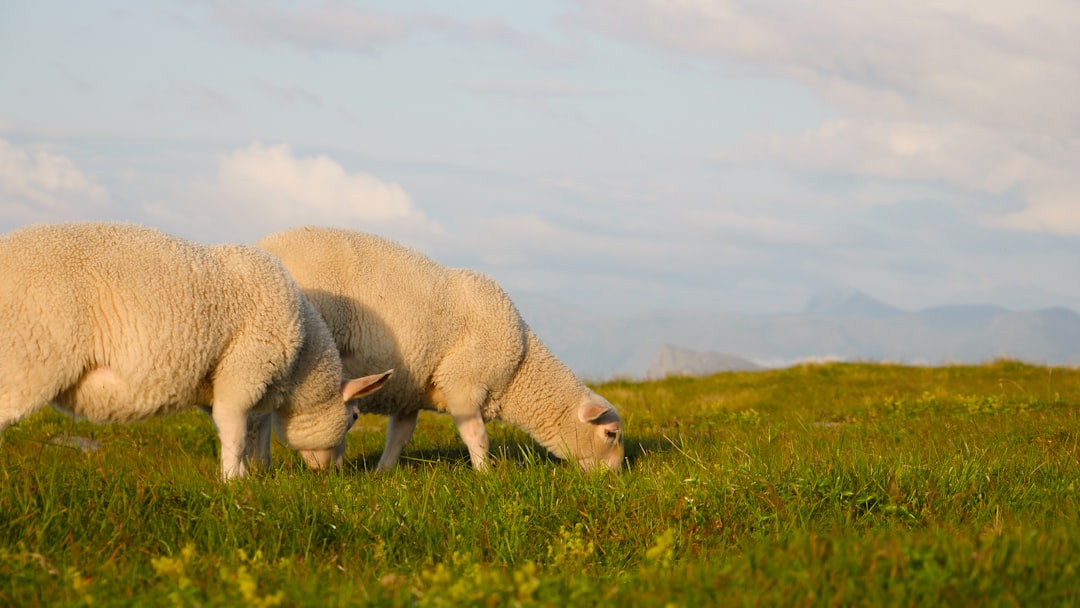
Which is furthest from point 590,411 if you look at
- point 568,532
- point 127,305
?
point 127,305

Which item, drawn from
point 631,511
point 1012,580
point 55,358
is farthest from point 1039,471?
point 55,358

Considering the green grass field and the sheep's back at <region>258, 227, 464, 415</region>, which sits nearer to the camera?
the green grass field

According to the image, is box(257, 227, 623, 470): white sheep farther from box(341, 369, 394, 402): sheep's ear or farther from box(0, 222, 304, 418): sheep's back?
box(0, 222, 304, 418): sheep's back

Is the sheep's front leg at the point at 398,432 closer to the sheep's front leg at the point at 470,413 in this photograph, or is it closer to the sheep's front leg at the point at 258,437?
the sheep's front leg at the point at 470,413

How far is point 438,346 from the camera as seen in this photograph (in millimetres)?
9508

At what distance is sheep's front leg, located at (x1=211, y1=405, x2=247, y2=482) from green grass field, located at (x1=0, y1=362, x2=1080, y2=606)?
0.39 m

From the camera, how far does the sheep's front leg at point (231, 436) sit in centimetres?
738

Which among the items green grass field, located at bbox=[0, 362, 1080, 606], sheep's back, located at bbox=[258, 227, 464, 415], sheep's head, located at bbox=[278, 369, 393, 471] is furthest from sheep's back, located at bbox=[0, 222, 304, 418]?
sheep's back, located at bbox=[258, 227, 464, 415]

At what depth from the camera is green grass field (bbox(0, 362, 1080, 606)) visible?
12.6 ft

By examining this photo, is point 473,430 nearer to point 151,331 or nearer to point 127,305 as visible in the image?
point 151,331

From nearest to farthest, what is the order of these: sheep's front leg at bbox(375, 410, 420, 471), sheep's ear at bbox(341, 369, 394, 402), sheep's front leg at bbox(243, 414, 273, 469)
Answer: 1. sheep's ear at bbox(341, 369, 394, 402)
2. sheep's front leg at bbox(243, 414, 273, 469)
3. sheep's front leg at bbox(375, 410, 420, 471)

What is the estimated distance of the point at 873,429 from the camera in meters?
10.4

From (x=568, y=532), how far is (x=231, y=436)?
3039 mm

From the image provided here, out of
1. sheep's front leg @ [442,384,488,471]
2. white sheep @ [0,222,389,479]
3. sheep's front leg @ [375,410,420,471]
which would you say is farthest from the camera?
sheep's front leg @ [375,410,420,471]
